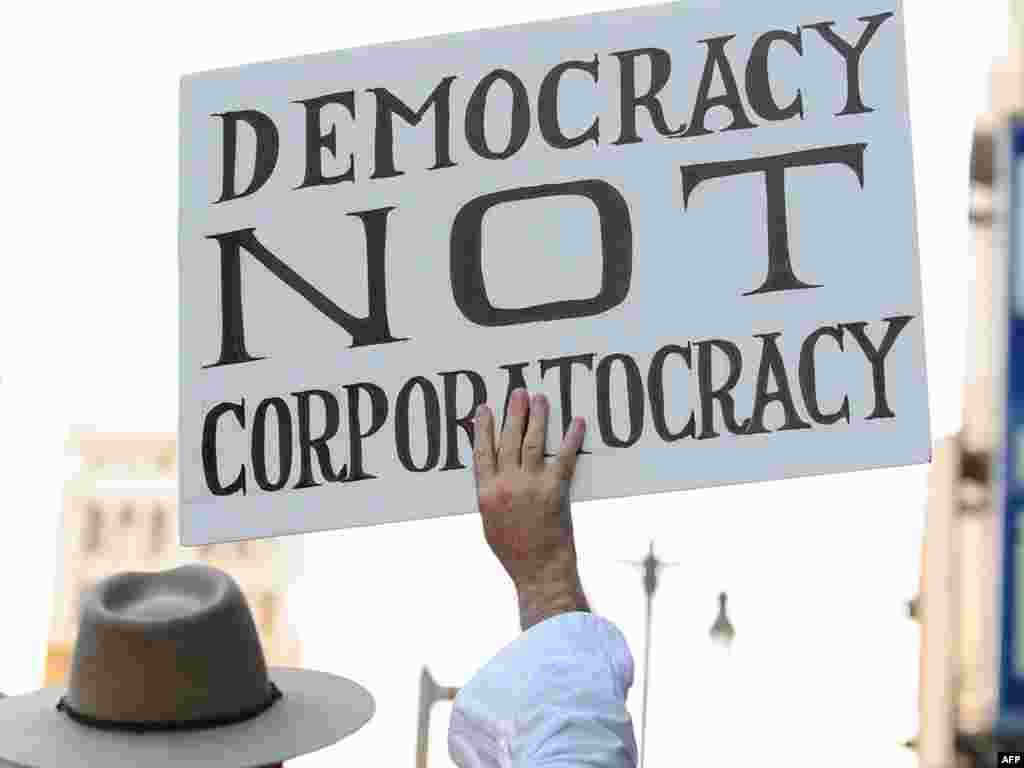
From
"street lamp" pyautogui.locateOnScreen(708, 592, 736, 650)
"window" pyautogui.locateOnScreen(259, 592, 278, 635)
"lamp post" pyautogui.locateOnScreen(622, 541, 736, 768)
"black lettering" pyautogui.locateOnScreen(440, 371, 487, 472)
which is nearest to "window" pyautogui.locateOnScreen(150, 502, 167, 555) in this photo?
"window" pyautogui.locateOnScreen(259, 592, 278, 635)

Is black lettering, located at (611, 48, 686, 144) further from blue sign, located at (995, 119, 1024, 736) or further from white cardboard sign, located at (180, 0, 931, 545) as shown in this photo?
Answer: blue sign, located at (995, 119, 1024, 736)

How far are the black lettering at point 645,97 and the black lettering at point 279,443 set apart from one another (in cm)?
63

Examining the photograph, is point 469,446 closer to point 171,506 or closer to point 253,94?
point 253,94

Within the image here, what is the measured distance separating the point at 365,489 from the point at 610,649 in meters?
0.62

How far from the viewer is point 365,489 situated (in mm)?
2568

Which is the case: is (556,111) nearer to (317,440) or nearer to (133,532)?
(317,440)

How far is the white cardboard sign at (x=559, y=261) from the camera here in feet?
8.07

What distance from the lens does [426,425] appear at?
2527mm

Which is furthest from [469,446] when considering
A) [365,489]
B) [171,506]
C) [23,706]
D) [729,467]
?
[171,506]

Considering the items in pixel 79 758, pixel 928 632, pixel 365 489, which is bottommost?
pixel 928 632

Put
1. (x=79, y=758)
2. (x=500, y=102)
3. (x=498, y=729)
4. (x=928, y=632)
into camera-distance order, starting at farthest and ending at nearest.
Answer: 1. (x=928, y=632)
2. (x=79, y=758)
3. (x=500, y=102)
4. (x=498, y=729)

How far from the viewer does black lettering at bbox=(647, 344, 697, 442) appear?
2.46 metres

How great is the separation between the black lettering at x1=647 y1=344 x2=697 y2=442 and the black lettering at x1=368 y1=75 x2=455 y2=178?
0.43 metres

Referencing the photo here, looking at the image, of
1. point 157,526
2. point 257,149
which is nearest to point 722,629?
point 257,149
